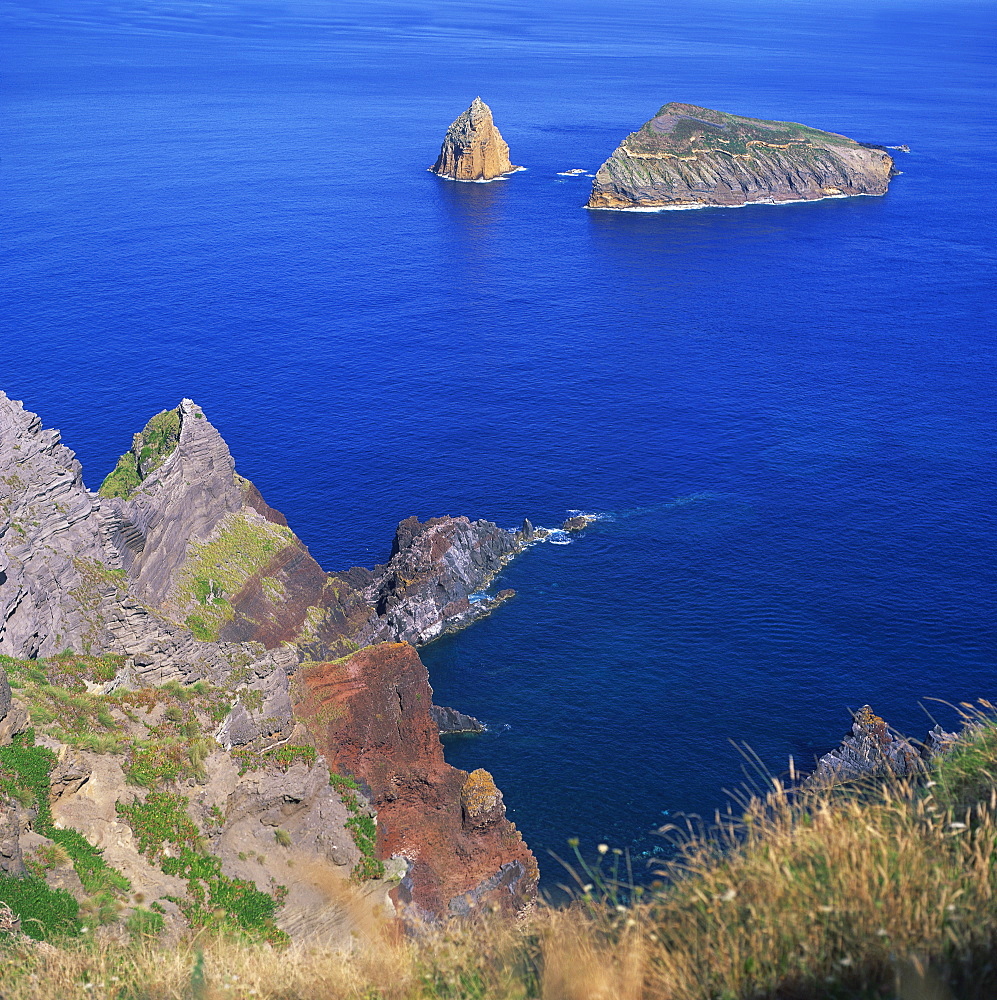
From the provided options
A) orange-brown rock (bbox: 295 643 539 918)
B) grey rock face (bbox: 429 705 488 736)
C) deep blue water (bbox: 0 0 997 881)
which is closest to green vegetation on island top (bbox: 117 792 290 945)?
orange-brown rock (bbox: 295 643 539 918)

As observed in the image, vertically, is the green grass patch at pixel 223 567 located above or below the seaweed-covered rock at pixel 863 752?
above

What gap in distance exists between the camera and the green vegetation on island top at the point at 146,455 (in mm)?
80625

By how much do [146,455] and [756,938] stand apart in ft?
246

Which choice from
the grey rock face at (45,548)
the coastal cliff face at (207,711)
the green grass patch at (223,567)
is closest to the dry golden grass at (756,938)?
the coastal cliff face at (207,711)

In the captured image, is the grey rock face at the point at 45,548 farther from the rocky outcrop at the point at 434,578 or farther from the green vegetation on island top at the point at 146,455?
the rocky outcrop at the point at 434,578

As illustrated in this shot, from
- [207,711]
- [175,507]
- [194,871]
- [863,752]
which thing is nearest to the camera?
[194,871]

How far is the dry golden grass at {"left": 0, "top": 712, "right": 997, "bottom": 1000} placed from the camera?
48.8ft

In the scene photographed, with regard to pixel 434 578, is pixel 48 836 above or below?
above

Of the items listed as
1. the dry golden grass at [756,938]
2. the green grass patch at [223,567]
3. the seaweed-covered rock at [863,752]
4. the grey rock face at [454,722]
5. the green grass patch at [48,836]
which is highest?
the dry golden grass at [756,938]

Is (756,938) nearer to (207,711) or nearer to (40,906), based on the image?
(40,906)

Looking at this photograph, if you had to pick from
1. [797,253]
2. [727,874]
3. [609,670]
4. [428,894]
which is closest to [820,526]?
[609,670]

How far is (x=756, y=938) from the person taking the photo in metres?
15.4

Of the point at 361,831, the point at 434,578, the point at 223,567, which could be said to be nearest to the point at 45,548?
the point at 223,567

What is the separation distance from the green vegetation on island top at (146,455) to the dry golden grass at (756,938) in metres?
63.5
